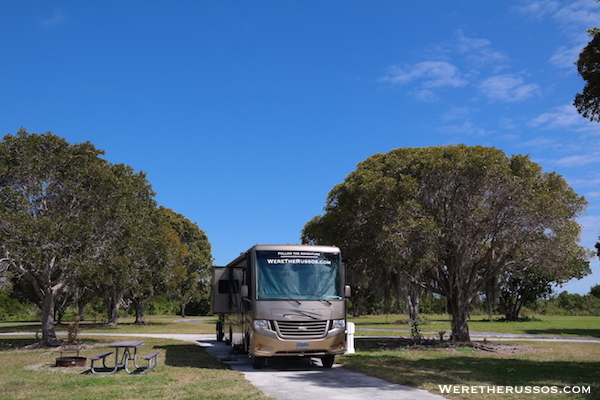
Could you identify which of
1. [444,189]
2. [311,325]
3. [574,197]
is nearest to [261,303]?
[311,325]

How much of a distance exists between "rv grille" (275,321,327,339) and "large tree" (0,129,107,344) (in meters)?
10.9

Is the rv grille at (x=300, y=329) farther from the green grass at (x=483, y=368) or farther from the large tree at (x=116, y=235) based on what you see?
the large tree at (x=116, y=235)

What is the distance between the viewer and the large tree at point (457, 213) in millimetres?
20500

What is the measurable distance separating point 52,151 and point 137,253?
587 cm

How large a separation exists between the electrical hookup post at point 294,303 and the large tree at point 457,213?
5289 millimetres

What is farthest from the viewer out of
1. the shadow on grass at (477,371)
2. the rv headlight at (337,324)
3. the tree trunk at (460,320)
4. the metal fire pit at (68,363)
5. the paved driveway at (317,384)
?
the tree trunk at (460,320)

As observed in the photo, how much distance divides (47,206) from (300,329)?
46.2 feet

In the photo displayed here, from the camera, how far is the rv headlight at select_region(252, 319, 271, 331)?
1427 cm

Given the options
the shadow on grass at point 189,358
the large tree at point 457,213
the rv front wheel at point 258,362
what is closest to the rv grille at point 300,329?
the rv front wheel at point 258,362

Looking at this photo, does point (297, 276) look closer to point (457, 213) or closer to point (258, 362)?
point (258, 362)

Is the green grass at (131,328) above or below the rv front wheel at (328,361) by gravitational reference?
below

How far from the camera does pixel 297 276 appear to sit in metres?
15.1

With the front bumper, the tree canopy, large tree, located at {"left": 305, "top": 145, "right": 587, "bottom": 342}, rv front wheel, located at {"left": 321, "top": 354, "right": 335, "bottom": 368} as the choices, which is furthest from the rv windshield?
the tree canopy

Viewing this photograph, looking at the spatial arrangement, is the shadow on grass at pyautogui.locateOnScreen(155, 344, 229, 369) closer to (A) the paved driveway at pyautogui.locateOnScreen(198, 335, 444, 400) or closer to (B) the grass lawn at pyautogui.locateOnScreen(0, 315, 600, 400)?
(B) the grass lawn at pyautogui.locateOnScreen(0, 315, 600, 400)
